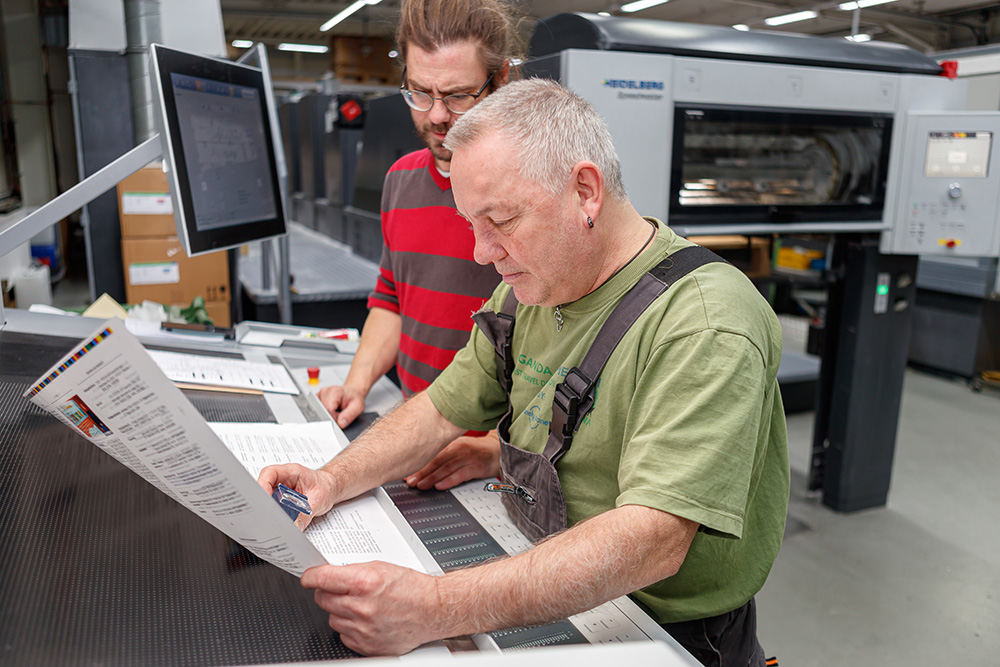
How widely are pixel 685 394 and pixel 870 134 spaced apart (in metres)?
2.37

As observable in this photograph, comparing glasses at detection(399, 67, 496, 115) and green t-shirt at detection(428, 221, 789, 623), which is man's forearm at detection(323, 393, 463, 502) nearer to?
green t-shirt at detection(428, 221, 789, 623)

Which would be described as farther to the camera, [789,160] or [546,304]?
[789,160]

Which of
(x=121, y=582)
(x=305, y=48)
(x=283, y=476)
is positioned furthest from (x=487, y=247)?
(x=305, y=48)

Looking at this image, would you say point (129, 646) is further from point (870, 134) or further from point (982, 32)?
point (982, 32)

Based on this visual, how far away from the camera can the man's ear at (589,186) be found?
90cm

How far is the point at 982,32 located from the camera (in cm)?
1056

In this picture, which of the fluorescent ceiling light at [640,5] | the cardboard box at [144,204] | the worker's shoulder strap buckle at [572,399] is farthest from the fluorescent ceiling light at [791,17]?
the worker's shoulder strap buckle at [572,399]

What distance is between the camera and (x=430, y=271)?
1604 millimetres

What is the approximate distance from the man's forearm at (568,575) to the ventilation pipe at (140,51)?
264 centimetres

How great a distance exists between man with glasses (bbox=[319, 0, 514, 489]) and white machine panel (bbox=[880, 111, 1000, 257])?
6.68ft

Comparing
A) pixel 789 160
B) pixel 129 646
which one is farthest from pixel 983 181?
pixel 129 646

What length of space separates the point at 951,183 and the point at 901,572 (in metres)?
1.54

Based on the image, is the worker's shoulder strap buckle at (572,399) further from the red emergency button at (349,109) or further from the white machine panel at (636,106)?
the red emergency button at (349,109)

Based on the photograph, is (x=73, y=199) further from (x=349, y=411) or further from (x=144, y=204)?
(x=144, y=204)
